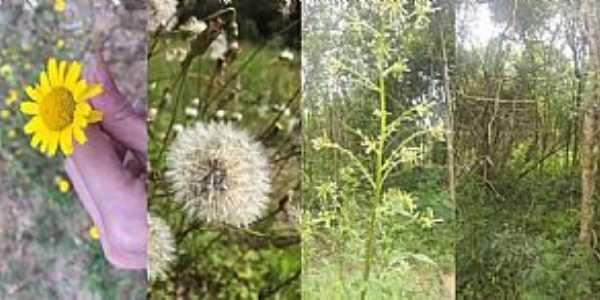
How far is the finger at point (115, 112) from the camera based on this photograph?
82.4 inches

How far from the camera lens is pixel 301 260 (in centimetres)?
209

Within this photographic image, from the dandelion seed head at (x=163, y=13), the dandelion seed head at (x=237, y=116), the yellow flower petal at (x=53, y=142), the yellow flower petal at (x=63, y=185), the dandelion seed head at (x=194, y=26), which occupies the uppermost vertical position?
the dandelion seed head at (x=163, y=13)

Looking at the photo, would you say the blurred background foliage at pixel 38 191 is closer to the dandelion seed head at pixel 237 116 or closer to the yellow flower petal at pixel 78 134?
the yellow flower petal at pixel 78 134

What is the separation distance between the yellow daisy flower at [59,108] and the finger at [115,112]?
0.07 feet

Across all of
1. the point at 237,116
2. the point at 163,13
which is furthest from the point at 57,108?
the point at 237,116

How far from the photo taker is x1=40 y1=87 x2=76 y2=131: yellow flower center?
2082 millimetres

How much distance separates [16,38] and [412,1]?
42.7 inches

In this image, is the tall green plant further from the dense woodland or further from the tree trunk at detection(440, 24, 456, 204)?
the dense woodland

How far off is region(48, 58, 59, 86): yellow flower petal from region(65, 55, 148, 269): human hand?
8 centimetres

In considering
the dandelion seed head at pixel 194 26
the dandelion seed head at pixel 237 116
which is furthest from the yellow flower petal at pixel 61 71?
the dandelion seed head at pixel 237 116

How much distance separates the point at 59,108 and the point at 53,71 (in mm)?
101

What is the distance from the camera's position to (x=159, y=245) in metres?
2.05

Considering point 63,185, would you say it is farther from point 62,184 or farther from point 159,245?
point 159,245

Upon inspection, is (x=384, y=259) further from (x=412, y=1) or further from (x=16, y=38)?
(x=16, y=38)
